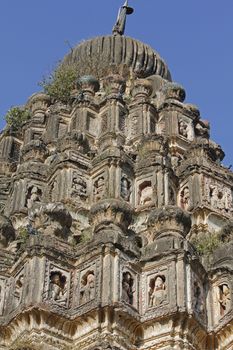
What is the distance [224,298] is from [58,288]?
490 cm

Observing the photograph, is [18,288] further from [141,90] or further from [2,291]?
[141,90]

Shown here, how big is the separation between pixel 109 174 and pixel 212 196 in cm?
442

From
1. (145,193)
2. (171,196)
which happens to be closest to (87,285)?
(145,193)

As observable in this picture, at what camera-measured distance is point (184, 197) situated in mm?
34469

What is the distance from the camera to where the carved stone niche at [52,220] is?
88.2 feet

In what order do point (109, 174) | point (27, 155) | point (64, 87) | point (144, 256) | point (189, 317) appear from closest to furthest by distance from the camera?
point (189, 317), point (144, 256), point (109, 174), point (27, 155), point (64, 87)

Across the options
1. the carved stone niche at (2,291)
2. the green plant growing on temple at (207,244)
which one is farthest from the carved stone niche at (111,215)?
the carved stone niche at (2,291)

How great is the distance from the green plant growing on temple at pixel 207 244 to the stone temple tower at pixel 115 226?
56 mm

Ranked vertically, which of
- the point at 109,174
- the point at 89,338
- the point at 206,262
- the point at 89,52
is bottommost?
the point at 89,338

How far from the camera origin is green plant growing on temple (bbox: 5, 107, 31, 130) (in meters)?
42.3

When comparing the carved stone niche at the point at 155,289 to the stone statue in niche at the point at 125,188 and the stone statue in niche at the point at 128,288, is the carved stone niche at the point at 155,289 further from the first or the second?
the stone statue in niche at the point at 125,188

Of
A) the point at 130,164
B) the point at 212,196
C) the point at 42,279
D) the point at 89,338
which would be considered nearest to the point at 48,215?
the point at 42,279

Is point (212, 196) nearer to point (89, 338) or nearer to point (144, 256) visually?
point (144, 256)

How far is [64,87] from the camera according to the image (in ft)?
141
